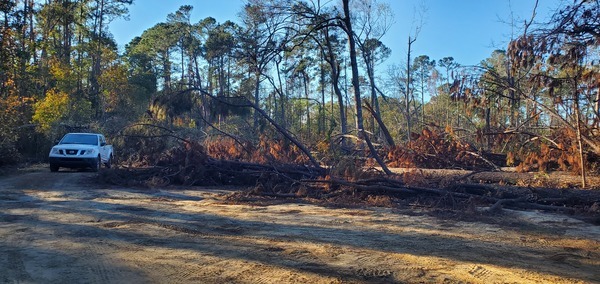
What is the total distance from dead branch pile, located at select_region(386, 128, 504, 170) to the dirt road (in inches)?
274

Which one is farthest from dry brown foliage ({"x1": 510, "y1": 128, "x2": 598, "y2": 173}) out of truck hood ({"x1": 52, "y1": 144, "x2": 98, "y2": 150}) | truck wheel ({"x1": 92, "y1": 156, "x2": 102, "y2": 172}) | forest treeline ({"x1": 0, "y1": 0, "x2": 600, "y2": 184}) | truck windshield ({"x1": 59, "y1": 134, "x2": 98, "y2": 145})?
truck windshield ({"x1": 59, "y1": 134, "x2": 98, "y2": 145})

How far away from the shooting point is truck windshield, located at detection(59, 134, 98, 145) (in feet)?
56.8

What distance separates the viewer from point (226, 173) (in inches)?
556

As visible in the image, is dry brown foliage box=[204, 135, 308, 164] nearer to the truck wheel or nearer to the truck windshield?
the truck wheel

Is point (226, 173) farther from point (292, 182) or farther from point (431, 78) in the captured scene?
point (431, 78)

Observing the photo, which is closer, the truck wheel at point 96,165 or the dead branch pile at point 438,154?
the dead branch pile at point 438,154

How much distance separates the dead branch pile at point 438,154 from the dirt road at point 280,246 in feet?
22.8

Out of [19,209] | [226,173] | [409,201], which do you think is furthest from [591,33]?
[19,209]

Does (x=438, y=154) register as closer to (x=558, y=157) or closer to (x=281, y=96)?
(x=558, y=157)

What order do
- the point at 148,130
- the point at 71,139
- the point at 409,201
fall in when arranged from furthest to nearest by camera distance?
the point at 148,130 < the point at 71,139 < the point at 409,201

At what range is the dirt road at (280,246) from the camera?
15.1ft

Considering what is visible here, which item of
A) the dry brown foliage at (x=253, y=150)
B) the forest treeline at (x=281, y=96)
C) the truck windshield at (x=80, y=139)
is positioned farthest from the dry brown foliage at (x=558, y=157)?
the truck windshield at (x=80, y=139)

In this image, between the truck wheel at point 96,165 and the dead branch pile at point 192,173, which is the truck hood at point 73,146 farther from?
the dead branch pile at point 192,173

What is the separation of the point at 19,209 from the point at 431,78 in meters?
47.6
